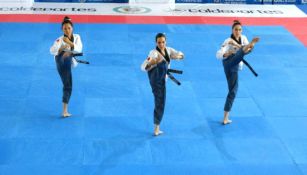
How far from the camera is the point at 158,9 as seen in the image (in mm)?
15977

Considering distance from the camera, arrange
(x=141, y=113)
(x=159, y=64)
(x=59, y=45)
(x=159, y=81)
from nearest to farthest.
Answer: (x=159, y=64) → (x=159, y=81) → (x=59, y=45) → (x=141, y=113)

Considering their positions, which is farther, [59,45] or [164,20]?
[164,20]

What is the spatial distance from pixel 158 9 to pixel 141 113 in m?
7.44

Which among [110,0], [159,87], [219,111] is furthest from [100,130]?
[110,0]

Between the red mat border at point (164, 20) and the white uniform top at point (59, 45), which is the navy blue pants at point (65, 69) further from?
the red mat border at point (164, 20)

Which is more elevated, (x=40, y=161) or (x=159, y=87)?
(x=159, y=87)

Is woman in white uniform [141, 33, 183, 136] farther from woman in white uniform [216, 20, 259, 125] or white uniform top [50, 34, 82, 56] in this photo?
white uniform top [50, 34, 82, 56]

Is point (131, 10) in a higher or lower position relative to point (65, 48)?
lower

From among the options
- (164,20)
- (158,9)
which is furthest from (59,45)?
(158,9)

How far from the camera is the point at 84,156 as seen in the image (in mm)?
7781

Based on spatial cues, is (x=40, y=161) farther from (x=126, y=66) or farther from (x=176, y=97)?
(x=126, y=66)

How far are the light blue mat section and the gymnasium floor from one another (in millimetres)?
19

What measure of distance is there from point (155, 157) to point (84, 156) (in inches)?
47.4

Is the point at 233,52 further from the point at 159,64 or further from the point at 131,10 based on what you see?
the point at 131,10
